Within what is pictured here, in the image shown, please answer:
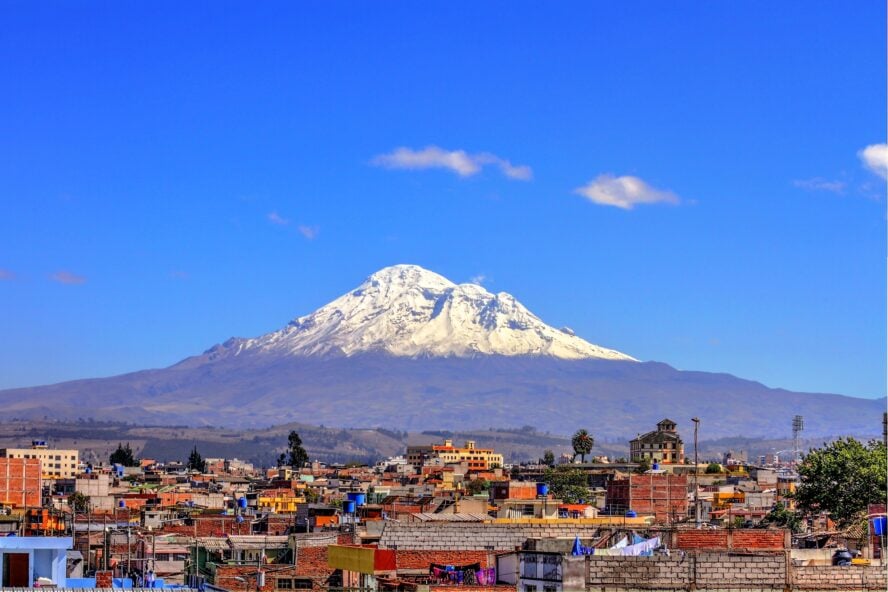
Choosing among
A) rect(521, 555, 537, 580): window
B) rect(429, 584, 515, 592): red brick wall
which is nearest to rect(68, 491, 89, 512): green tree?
rect(429, 584, 515, 592): red brick wall

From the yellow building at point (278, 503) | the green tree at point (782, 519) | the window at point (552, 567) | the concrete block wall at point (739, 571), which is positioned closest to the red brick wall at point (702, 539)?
the window at point (552, 567)

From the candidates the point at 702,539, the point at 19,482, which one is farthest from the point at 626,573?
the point at 19,482

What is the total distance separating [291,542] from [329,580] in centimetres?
1161

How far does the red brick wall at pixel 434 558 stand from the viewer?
40688 millimetres

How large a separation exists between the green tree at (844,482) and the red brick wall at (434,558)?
28262mm

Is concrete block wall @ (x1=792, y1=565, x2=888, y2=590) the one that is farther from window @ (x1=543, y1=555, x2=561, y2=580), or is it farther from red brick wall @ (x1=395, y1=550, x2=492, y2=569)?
red brick wall @ (x1=395, y1=550, x2=492, y2=569)

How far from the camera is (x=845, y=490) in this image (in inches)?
2717

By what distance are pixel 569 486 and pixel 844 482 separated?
7380 centimetres

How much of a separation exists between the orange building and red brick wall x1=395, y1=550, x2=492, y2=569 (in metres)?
56.1

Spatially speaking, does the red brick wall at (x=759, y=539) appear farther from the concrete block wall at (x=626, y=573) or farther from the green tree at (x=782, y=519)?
the green tree at (x=782, y=519)

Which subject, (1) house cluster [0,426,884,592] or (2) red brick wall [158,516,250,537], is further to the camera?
(2) red brick wall [158,516,250,537]

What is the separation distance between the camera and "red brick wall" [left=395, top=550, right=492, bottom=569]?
40.7 metres

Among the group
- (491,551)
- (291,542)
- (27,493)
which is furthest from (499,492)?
(491,551)

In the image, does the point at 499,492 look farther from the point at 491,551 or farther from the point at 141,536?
the point at 491,551
